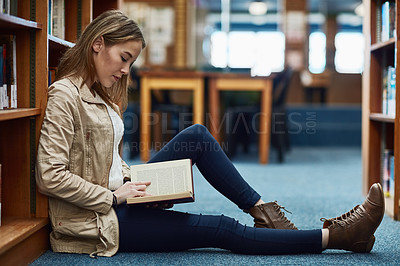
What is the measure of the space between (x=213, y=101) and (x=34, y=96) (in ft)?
8.70

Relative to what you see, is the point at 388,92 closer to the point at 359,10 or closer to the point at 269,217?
the point at 269,217

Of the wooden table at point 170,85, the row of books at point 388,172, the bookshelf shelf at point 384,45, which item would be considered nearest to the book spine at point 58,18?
the bookshelf shelf at point 384,45

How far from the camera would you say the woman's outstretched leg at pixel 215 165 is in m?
1.52

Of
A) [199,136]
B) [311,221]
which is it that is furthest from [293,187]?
[199,136]

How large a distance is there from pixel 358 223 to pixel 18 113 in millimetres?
983

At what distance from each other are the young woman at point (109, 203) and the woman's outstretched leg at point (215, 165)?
0.13 feet

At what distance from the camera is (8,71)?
1385 mm

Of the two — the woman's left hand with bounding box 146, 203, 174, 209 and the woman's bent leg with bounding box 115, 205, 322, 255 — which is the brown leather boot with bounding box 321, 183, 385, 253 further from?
the woman's left hand with bounding box 146, 203, 174, 209

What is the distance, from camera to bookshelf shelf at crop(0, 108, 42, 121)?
3.97 feet

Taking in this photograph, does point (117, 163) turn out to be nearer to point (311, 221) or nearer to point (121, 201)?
point (121, 201)

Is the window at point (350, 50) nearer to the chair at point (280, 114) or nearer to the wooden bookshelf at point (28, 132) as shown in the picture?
the chair at point (280, 114)

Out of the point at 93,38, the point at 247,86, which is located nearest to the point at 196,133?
the point at 93,38

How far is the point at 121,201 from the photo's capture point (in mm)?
1380

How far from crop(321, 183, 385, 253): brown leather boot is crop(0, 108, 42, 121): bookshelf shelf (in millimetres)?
899
